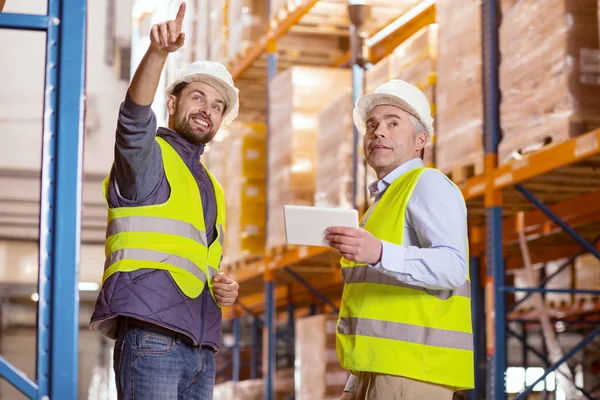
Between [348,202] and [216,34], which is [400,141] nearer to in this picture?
[348,202]

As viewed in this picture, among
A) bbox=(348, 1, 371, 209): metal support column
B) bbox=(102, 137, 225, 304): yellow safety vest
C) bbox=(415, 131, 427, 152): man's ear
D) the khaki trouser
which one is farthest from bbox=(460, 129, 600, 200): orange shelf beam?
bbox=(102, 137, 225, 304): yellow safety vest

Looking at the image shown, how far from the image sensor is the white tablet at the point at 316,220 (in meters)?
3.07

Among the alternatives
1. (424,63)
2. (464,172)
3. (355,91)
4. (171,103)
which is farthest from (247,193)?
(171,103)

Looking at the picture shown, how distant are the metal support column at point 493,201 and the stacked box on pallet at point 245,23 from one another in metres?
5.11

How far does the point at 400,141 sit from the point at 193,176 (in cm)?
73

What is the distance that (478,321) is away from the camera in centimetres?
962

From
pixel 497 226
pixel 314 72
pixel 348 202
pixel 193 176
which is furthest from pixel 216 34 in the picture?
pixel 193 176

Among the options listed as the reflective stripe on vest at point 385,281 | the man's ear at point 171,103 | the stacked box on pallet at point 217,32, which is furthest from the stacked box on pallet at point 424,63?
the stacked box on pallet at point 217,32

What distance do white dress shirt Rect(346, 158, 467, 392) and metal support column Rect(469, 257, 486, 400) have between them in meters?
6.33

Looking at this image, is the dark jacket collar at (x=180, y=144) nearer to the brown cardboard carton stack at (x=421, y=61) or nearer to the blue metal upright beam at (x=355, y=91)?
the brown cardboard carton stack at (x=421, y=61)

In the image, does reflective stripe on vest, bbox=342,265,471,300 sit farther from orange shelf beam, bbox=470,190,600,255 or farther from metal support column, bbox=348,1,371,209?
metal support column, bbox=348,1,371,209

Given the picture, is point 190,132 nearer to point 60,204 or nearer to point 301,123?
point 60,204

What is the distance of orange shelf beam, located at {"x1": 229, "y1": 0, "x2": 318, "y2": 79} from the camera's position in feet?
33.7

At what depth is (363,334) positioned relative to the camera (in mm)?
3219
